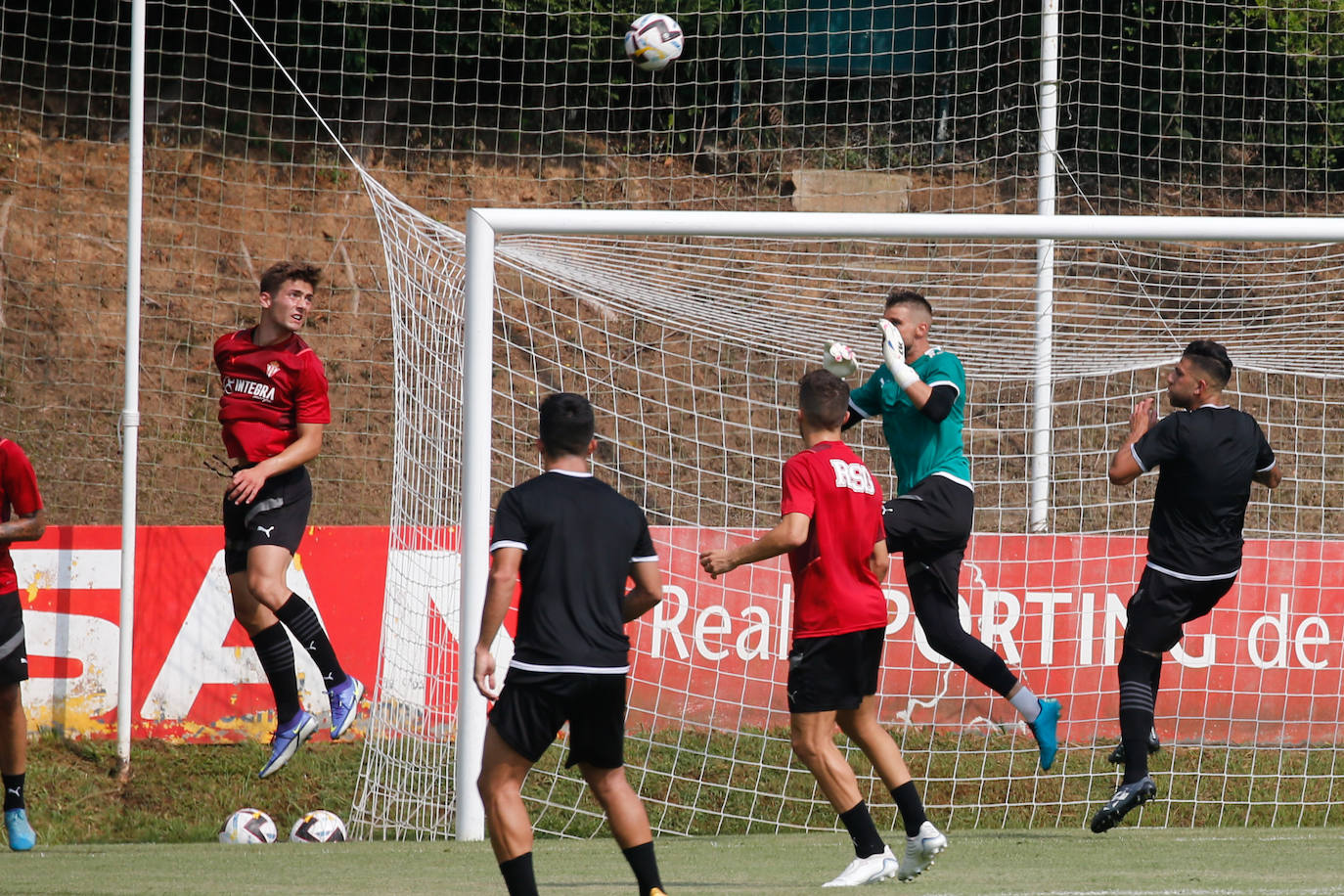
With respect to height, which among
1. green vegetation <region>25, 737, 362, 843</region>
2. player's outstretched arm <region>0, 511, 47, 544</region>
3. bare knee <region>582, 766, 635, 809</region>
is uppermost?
player's outstretched arm <region>0, 511, 47, 544</region>

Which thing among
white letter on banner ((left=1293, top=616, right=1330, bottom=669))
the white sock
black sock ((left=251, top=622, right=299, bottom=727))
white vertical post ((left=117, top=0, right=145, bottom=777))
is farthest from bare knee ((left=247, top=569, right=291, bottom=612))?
white letter on banner ((left=1293, top=616, right=1330, bottom=669))

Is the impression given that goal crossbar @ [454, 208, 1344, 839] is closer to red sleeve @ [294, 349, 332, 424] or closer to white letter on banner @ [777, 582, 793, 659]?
red sleeve @ [294, 349, 332, 424]

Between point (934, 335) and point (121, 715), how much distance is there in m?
5.64

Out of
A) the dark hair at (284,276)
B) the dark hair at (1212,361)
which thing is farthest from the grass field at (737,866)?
the dark hair at (284,276)

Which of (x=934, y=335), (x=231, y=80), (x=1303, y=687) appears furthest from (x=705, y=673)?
(x=231, y=80)

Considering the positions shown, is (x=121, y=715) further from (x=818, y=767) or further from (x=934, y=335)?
(x=934, y=335)

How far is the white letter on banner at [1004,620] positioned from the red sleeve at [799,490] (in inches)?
168

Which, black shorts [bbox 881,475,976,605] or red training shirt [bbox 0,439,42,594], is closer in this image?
black shorts [bbox 881,475,976,605]

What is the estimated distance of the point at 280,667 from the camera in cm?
696

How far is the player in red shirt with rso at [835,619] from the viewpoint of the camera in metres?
5.39

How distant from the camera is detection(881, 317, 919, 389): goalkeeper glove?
639 centimetres

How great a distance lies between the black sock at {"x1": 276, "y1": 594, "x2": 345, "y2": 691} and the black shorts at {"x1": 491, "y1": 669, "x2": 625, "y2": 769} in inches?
104

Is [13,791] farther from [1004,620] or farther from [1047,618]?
[1047,618]

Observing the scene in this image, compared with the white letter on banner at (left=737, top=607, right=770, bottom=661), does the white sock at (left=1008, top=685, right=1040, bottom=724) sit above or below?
above
